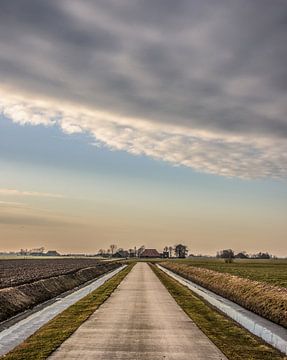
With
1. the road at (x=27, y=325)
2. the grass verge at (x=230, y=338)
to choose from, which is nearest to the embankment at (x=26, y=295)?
the road at (x=27, y=325)

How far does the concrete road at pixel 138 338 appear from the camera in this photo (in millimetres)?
16609

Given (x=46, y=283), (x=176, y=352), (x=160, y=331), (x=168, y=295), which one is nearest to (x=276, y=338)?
(x=160, y=331)

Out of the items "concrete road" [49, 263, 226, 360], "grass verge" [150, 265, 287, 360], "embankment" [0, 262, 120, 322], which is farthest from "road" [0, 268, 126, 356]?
"grass verge" [150, 265, 287, 360]

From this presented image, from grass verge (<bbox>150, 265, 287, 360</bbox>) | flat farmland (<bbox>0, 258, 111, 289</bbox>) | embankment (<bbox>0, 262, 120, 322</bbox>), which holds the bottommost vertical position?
grass verge (<bbox>150, 265, 287, 360</bbox>)

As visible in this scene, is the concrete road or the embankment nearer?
the concrete road

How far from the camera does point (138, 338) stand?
1981 cm

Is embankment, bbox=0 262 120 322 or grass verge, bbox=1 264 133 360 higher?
embankment, bbox=0 262 120 322

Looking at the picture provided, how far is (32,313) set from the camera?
99.8 feet

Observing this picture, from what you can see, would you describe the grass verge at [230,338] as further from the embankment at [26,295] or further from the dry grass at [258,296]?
the embankment at [26,295]

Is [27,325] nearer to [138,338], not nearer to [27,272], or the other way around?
[138,338]

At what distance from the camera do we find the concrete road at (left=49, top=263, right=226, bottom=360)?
16.6m

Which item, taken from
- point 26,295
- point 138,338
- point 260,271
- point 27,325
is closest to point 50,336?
point 138,338

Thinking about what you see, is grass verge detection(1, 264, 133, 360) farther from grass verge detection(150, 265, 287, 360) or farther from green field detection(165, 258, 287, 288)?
green field detection(165, 258, 287, 288)

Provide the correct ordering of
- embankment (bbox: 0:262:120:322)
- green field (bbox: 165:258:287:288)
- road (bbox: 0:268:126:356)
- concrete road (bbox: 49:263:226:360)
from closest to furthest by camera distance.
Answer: concrete road (bbox: 49:263:226:360) → road (bbox: 0:268:126:356) → embankment (bbox: 0:262:120:322) → green field (bbox: 165:258:287:288)
